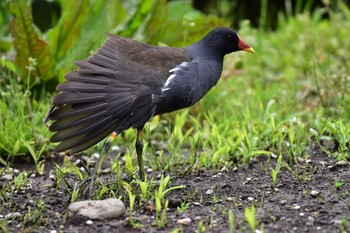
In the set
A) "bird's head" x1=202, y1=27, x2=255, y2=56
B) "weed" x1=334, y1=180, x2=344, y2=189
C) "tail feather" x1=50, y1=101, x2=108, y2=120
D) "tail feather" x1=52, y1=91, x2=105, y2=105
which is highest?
"bird's head" x1=202, y1=27, x2=255, y2=56

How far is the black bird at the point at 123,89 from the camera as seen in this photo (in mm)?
3686

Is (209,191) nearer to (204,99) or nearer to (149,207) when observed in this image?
(149,207)

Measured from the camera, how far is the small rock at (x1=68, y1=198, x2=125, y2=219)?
3430 mm

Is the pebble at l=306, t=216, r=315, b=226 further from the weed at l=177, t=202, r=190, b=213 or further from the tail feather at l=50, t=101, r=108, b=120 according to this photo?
the tail feather at l=50, t=101, r=108, b=120

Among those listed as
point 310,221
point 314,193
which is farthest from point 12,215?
point 314,193

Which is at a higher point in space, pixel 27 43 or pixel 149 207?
pixel 27 43

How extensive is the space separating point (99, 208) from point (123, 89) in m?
0.73

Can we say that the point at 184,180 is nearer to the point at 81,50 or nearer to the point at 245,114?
the point at 245,114

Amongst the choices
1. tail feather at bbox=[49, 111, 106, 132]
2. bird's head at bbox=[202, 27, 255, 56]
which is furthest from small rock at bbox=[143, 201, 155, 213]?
bird's head at bbox=[202, 27, 255, 56]

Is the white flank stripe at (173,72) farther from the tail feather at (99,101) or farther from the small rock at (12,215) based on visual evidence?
the small rock at (12,215)

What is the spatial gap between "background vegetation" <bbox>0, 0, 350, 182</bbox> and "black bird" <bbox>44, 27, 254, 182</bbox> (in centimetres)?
48

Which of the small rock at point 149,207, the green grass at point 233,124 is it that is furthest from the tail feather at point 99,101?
the small rock at point 149,207

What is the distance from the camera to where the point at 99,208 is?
344 centimetres

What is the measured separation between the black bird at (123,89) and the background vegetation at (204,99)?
18.7 inches
